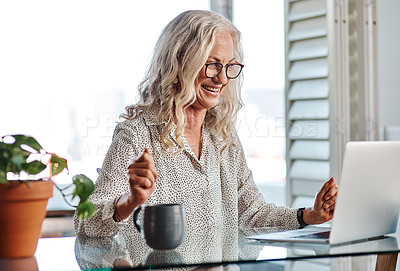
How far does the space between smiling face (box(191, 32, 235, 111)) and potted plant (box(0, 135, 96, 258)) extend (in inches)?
32.2

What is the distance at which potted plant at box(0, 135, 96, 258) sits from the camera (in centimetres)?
120

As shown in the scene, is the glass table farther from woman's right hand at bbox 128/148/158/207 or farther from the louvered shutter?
the louvered shutter

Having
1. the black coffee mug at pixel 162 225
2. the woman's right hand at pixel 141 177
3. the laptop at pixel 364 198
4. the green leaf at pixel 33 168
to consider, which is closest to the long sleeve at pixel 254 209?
the laptop at pixel 364 198

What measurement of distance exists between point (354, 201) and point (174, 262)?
1.47 ft

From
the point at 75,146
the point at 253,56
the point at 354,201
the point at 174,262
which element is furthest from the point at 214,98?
the point at 253,56

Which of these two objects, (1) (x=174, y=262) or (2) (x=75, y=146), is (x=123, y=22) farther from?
(1) (x=174, y=262)

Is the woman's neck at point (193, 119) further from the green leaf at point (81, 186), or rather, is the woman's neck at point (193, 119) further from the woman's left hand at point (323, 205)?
the green leaf at point (81, 186)

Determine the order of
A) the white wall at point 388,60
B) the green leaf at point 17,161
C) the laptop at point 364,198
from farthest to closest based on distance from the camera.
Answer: the white wall at point 388,60, the laptop at point 364,198, the green leaf at point 17,161

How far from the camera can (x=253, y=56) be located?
337cm

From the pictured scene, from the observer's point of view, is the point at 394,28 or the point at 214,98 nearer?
the point at 214,98

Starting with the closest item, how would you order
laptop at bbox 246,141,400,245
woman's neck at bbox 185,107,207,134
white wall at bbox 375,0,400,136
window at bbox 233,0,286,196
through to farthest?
laptop at bbox 246,141,400,245, woman's neck at bbox 185,107,207,134, white wall at bbox 375,0,400,136, window at bbox 233,0,286,196

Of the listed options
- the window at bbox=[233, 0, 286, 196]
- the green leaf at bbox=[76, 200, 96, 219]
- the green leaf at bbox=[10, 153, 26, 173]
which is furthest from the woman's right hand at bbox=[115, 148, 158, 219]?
the window at bbox=[233, 0, 286, 196]

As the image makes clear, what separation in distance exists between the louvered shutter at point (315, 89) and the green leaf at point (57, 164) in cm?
182

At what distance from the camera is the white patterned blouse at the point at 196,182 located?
1.80 metres
